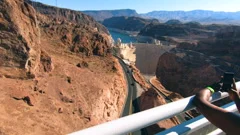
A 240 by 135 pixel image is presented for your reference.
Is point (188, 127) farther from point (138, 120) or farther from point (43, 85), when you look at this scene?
point (43, 85)

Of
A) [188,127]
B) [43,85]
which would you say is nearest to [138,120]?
[188,127]

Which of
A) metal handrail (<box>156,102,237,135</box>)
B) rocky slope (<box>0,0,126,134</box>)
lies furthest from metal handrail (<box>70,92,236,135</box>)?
rocky slope (<box>0,0,126,134</box>)

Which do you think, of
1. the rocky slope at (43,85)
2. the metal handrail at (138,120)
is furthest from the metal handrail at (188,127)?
the rocky slope at (43,85)

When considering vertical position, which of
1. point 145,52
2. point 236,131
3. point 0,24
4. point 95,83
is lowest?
point 145,52

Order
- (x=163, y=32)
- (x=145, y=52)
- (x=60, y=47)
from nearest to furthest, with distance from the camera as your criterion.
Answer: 1. (x=60, y=47)
2. (x=145, y=52)
3. (x=163, y=32)

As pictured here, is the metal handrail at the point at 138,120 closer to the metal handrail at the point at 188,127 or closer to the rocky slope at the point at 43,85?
the metal handrail at the point at 188,127

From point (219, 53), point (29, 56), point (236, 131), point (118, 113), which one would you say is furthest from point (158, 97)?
point (219, 53)

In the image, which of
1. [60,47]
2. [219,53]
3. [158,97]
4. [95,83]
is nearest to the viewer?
[95,83]

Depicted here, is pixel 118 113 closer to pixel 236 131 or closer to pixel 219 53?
pixel 236 131
